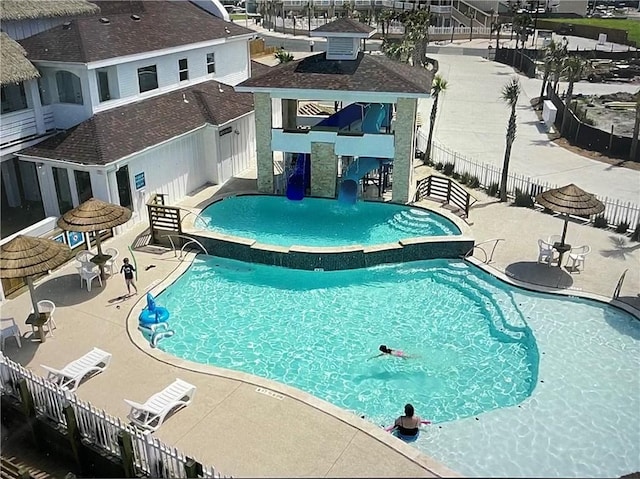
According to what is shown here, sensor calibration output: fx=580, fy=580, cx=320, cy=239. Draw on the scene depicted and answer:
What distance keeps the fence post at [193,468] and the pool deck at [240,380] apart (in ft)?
2.78

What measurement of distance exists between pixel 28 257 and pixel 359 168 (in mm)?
15424

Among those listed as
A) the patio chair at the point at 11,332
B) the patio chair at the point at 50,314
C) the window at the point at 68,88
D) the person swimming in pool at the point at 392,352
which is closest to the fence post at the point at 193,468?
the person swimming in pool at the point at 392,352

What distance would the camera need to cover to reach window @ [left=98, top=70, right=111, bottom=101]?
2400 centimetres

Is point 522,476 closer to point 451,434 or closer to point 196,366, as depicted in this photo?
point 451,434

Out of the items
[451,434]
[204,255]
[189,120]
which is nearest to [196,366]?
[451,434]

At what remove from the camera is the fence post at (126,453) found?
1106 cm

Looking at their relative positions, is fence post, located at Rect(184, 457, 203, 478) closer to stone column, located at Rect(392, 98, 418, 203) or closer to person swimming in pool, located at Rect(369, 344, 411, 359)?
person swimming in pool, located at Rect(369, 344, 411, 359)

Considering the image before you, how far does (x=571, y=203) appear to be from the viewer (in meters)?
19.2

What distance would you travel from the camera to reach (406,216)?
2494 cm

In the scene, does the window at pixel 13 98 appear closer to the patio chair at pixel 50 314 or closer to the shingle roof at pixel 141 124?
the shingle roof at pixel 141 124

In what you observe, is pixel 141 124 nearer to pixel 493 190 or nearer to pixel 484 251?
pixel 484 251

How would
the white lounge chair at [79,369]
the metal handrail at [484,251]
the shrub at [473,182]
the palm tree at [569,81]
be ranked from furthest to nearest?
the palm tree at [569,81] < the shrub at [473,182] < the metal handrail at [484,251] < the white lounge chair at [79,369]

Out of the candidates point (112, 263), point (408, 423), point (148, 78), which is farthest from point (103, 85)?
point (408, 423)

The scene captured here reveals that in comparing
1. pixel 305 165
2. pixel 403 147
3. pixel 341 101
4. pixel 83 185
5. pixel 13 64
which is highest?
pixel 13 64
